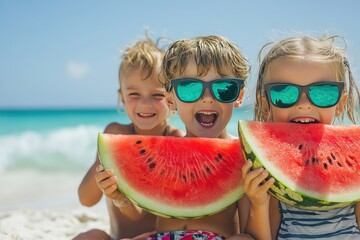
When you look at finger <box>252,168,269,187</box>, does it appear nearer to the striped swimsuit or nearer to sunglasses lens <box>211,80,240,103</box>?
the striped swimsuit

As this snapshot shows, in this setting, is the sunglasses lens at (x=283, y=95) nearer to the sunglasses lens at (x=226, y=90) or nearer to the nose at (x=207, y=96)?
the sunglasses lens at (x=226, y=90)

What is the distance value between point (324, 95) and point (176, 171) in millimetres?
919

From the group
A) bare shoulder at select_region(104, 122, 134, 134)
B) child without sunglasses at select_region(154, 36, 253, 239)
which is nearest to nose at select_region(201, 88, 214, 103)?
child without sunglasses at select_region(154, 36, 253, 239)

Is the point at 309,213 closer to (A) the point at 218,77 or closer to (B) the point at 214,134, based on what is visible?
(B) the point at 214,134

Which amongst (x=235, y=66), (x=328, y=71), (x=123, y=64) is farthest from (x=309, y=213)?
(x=123, y=64)

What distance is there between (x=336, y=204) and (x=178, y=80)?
1.17m

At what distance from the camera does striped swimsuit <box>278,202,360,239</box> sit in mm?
2650

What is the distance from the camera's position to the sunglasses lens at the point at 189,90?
2.96 m

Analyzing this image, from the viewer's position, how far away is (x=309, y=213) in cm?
272

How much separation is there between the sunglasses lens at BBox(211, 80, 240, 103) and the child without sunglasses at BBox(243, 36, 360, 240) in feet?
0.58

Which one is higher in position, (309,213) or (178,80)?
(178,80)

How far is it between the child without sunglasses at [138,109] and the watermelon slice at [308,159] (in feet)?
4.44

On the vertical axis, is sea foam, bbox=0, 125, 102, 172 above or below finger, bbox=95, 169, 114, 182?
below

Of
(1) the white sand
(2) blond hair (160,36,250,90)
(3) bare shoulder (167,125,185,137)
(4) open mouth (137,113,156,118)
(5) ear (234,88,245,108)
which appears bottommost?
(1) the white sand
